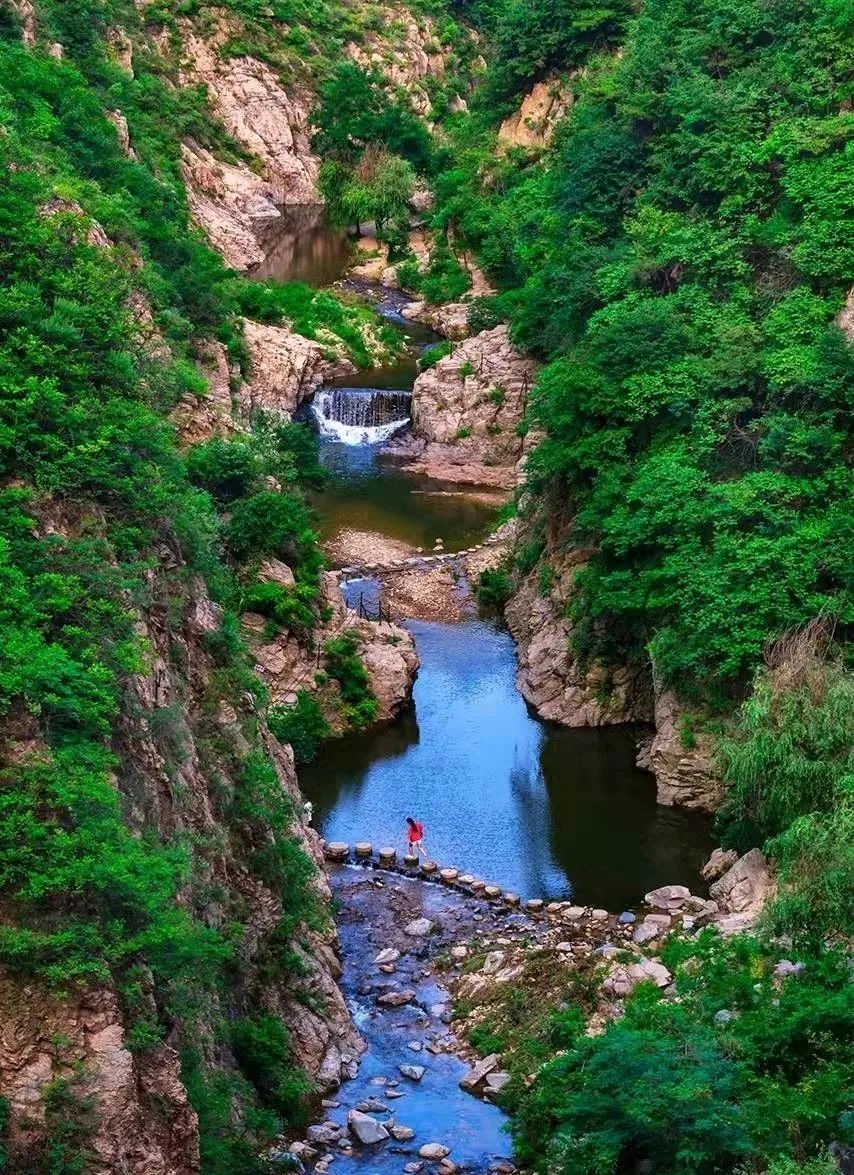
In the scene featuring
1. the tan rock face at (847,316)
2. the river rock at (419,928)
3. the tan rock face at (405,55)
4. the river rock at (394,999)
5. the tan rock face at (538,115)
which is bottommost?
the river rock at (394,999)

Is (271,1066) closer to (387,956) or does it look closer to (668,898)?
(387,956)

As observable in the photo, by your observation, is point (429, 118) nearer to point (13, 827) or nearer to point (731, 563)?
point (731, 563)

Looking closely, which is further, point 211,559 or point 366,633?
point 366,633

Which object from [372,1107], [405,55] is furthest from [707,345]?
[405,55]

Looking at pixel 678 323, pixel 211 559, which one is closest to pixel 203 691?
pixel 211 559

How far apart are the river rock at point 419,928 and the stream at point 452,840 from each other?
0.40 ft

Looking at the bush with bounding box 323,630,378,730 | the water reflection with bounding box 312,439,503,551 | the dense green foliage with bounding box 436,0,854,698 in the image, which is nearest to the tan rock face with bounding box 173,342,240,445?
the water reflection with bounding box 312,439,503,551

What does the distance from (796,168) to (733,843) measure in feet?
64.3

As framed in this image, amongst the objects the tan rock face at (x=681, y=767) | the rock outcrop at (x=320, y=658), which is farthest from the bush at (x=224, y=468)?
the tan rock face at (x=681, y=767)

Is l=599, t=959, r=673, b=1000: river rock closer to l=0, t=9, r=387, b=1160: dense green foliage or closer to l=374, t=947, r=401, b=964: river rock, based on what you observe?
l=374, t=947, r=401, b=964: river rock

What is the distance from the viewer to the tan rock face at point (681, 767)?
36500 millimetres

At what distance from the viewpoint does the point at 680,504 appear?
124 feet

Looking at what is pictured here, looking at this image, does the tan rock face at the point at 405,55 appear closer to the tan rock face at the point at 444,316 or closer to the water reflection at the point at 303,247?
the water reflection at the point at 303,247

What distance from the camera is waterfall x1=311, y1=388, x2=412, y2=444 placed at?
61781mm
